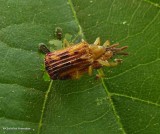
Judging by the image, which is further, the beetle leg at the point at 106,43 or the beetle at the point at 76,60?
the beetle leg at the point at 106,43

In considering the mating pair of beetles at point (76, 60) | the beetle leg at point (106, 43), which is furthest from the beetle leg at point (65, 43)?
the beetle leg at point (106, 43)

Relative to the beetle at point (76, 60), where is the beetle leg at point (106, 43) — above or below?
above

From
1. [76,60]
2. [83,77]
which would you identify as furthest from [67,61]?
[83,77]

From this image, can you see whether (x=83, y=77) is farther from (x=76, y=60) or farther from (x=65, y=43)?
(x=65, y=43)

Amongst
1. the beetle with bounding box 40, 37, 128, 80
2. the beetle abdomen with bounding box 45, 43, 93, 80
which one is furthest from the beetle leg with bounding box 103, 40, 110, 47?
the beetle abdomen with bounding box 45, 43, 93, 80

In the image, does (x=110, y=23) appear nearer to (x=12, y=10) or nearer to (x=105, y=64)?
(x=105, y=64)

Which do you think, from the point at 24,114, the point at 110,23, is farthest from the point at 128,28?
the point at 24,114

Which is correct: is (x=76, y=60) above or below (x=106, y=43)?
below

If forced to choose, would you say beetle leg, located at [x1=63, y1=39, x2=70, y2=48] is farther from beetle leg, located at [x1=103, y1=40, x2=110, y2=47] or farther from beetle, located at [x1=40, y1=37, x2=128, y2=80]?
beetle leg, located at [x1=103, y1=40, x2=110, y2=47]

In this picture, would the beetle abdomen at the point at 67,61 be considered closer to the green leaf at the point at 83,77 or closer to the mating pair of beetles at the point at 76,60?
the mating pair of beetles at the point at 76,60
